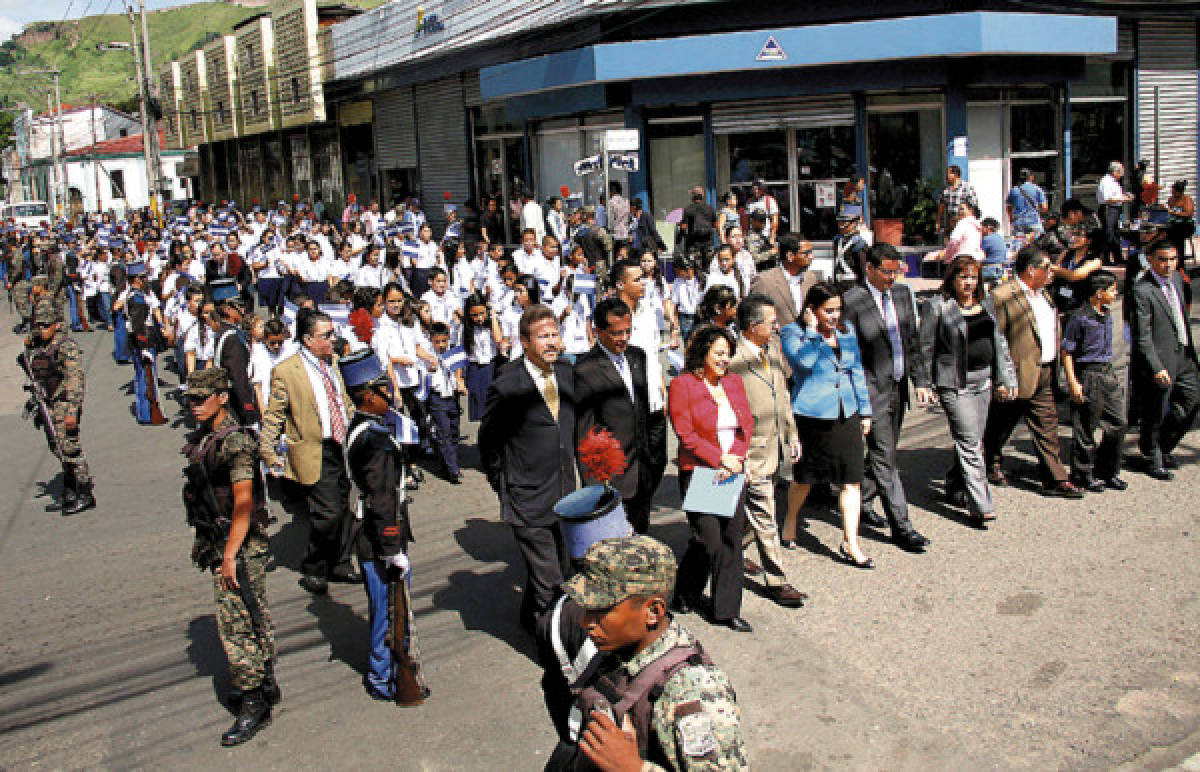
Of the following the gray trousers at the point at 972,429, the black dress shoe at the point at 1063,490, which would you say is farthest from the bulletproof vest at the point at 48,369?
the black dress shoe at the point at 1063,490

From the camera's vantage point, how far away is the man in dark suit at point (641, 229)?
19.4m

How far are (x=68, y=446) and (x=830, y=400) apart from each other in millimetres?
7117

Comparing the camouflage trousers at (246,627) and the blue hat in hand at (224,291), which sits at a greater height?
the blue hat in hand at (224,291)

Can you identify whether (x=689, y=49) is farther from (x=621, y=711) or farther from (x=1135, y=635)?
(x=621, y=711)

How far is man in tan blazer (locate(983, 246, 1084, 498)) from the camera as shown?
8.48 meters

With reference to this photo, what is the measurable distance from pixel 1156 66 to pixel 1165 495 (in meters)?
17.3

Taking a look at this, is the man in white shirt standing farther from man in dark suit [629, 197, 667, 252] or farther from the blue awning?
man in dark suit [629, 197, 667, 252]

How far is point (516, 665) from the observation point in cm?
644

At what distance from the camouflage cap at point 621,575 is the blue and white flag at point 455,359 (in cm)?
738

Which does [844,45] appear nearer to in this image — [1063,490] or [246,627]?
[1063,490]

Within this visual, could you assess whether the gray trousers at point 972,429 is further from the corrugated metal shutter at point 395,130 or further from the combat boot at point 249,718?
the corrugated metal shutter at point 395,130

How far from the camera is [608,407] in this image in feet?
22.5

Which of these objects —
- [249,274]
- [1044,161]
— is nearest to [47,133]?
[249,274]

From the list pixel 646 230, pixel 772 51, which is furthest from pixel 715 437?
pixel 772 51
